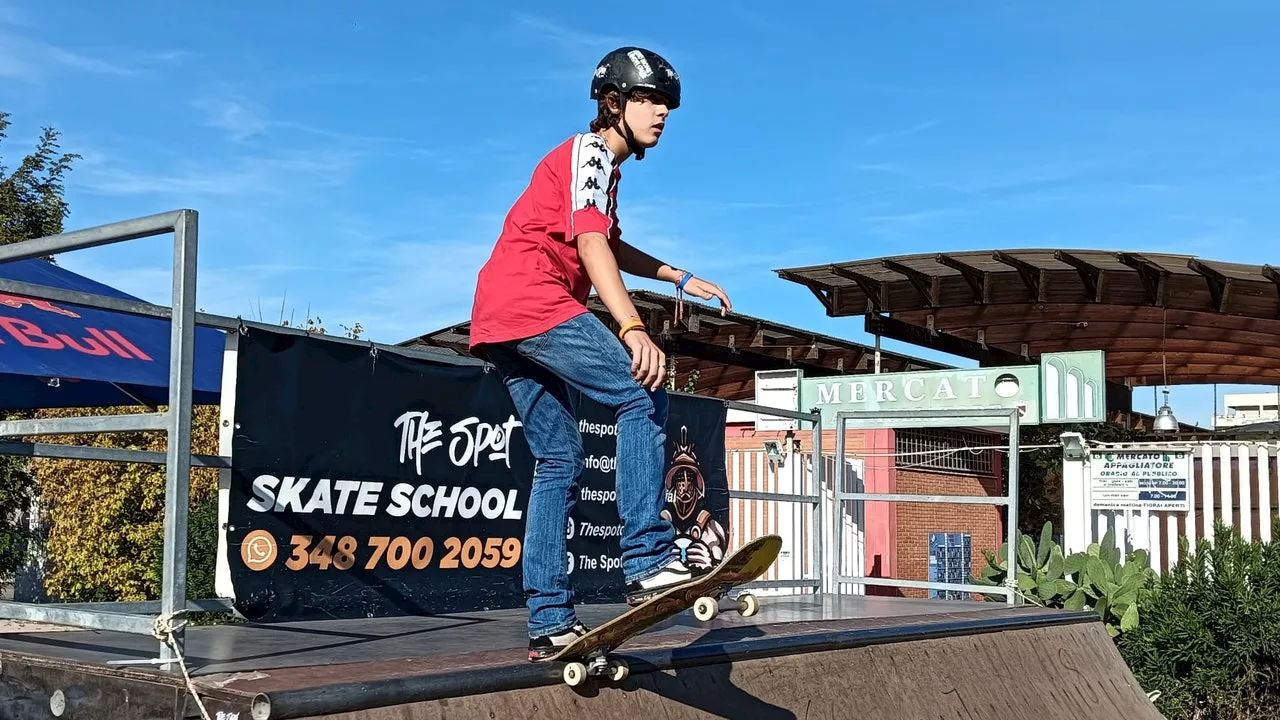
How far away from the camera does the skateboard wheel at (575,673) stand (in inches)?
128

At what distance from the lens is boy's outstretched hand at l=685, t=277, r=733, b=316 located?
3.87 m

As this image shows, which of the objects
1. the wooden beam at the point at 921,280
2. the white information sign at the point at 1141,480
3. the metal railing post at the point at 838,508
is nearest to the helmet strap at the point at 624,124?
the metal railing post at the point at 838,508

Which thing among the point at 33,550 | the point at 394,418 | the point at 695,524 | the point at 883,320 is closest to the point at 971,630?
the point at 695,524

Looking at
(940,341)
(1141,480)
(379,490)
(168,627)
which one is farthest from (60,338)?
(940,341)

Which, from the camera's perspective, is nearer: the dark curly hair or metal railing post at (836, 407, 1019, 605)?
the dark curly hair

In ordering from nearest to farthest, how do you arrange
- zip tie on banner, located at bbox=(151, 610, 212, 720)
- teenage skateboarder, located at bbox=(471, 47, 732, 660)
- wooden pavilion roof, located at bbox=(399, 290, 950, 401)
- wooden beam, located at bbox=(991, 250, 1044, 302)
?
zip tie on banner, located at bbox=(151, 610, 212, 720) → teenage skateboarder, located at bbox=(471, 47, 732, 660) → wooden beam, located at bbox=(991, 250, 1044, 302) → wooden pavilion roof, located at bbox=(399, 290, 950, 401)

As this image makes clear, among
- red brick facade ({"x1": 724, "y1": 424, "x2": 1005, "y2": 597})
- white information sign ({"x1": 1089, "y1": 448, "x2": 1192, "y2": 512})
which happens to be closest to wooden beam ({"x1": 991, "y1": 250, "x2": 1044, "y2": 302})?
red brick facade ({"x1": 724, "y1": 424, "x2": 1005, "y2": 597})

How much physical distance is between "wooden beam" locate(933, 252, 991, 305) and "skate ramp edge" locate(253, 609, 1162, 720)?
434 inches

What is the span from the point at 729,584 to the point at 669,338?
17.9m

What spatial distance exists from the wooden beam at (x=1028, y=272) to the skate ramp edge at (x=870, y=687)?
35.3 feet

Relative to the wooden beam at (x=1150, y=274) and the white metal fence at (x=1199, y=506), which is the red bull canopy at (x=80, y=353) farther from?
the wooden beam at (x=1150, y=274)

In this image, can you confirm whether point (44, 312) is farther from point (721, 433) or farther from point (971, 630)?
point (971, 630)

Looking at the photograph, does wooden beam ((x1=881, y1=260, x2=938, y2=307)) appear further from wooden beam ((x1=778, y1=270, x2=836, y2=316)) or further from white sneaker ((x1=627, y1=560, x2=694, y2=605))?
white sneaker ((x1=627, y1=560, x2=694, y2=605))

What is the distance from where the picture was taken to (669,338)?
69.5 ft
